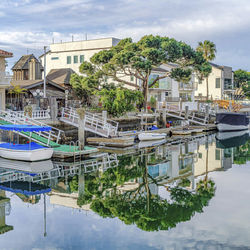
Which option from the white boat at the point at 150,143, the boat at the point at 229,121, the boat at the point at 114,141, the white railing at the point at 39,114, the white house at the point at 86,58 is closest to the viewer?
the boat at the point at 114,141

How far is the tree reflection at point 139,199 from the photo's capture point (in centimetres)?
1563

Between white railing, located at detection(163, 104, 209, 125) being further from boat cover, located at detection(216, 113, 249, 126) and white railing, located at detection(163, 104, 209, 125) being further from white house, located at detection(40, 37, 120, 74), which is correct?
white house, located at detection(40, 37, 120, 74)

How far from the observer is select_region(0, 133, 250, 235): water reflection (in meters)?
16.5

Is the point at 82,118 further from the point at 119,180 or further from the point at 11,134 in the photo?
the point at 119,180

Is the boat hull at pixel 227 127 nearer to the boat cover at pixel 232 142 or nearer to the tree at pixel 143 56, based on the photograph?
the boat cover at pixel 232 142

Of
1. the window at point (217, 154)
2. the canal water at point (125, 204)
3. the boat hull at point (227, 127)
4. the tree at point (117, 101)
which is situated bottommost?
the canal water at point (125, 204)

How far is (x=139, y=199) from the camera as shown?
60.6 feet

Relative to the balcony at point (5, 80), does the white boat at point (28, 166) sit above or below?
below

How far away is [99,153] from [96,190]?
36.0 ft

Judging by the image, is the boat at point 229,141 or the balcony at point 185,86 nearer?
the boat at point 229,141

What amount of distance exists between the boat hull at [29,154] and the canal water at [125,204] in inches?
21.1

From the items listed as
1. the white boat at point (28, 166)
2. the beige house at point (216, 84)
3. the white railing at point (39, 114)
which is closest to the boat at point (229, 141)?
the white railing at point (39, 114)

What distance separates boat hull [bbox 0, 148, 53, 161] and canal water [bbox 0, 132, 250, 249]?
1.75ft

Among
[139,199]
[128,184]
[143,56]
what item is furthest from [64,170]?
[143,56]
